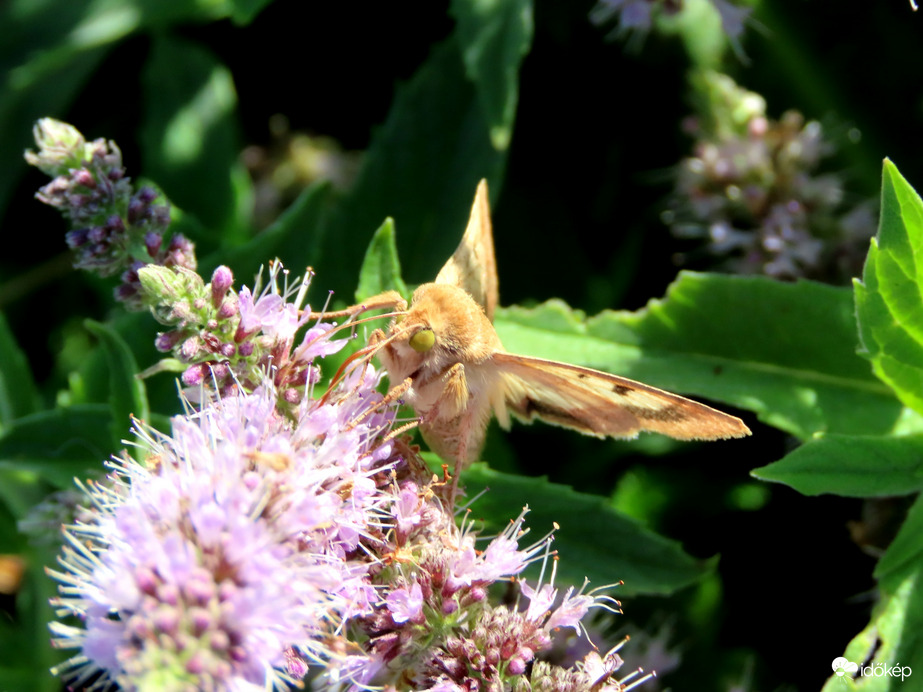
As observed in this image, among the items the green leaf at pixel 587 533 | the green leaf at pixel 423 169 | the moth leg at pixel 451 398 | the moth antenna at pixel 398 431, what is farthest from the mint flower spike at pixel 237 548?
the green leaf at pixel 423 169

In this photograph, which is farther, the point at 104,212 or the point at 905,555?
the point at 905,555

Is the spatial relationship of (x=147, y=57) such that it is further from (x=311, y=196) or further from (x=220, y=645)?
(x=220, y=645)

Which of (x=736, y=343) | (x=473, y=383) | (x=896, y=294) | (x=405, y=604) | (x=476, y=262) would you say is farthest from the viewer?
(x=736, y=343)

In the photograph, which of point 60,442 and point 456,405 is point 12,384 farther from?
point 456,405

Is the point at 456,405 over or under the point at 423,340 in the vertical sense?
under

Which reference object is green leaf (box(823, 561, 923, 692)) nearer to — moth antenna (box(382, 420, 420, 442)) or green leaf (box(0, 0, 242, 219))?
moth antenna (box(382, 420, 420, 442))

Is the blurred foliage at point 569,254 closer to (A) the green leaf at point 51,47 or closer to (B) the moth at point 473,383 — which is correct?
(A) the green leaf at point 51,47

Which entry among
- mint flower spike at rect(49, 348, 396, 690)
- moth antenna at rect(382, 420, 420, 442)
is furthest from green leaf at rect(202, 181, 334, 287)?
moth antenna at rect(382, 420, 420, 442)

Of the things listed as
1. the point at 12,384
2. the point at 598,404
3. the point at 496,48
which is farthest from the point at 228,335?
the point at 496,48
